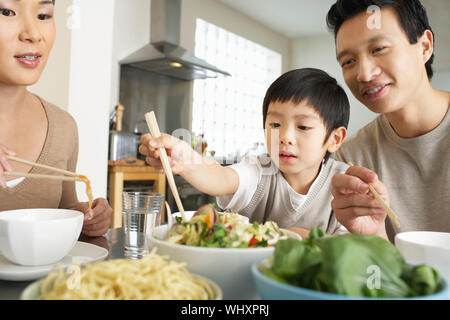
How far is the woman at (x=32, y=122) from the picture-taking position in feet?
3.33

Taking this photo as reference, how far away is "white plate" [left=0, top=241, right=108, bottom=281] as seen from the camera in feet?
1.72

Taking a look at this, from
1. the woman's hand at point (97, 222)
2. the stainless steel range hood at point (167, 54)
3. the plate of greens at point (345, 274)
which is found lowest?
the woman's hand at point (97, 222)

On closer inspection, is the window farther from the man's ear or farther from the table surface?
the table surface

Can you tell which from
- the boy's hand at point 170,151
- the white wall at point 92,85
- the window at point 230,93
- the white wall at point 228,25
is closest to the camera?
the boy's hand at point 170,151

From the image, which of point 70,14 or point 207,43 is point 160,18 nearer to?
point 207,43

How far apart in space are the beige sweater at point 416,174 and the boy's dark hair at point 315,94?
22 centimetres

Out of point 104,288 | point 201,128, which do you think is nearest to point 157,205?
point 104,288

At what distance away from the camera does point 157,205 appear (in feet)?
2.53

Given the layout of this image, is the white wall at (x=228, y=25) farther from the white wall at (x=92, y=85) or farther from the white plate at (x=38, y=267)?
the white plate at (x=38, y=267)

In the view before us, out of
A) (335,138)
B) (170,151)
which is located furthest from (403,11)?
(170,151)

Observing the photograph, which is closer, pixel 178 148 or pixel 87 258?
pixel 87 258

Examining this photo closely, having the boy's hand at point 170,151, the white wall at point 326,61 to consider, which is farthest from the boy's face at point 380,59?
the white wall at point 326,61

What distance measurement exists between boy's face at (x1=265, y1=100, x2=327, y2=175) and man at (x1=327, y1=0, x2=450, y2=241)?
0.16 meters

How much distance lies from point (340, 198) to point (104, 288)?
65cm
